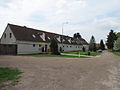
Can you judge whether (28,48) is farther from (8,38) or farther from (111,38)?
(111,38)

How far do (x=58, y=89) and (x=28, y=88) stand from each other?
119 cm

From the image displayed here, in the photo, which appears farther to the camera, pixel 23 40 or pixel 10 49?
pixel 23 40

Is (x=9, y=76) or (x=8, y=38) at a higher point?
(x=8, y=38)

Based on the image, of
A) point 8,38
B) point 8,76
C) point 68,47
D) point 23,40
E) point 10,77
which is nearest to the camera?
point 10,77

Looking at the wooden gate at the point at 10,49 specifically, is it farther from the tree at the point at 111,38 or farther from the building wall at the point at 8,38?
the tree at the point at 111,38

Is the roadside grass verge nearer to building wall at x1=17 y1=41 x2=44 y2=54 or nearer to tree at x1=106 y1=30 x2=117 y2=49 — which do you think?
building wall at x1=17 y1=41 x2=44 y2=54

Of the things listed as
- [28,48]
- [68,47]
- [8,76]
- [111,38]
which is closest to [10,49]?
[28,48]

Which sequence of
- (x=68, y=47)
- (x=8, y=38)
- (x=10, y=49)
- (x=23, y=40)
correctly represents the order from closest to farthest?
(x=10, y=49) → (x=23, y=40) → (x=8, y=38) → (x=68, y=47)

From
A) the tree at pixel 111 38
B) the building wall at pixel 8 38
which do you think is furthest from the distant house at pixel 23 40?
the tree at pixel 111 38

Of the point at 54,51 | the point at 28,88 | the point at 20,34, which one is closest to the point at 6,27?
the point at 20,34

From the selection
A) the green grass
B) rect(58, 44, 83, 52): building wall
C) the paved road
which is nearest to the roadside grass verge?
the green grass

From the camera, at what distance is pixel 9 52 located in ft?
83.5

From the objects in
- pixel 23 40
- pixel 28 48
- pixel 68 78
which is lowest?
pixel 68 78

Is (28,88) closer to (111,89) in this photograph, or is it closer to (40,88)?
(40,88)
